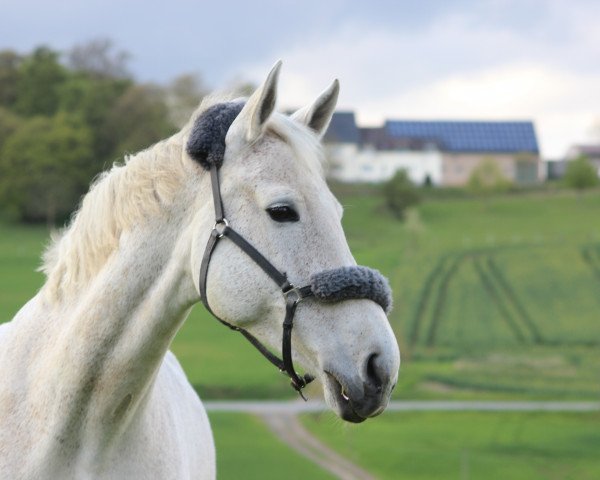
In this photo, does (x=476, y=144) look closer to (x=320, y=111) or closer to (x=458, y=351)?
(x=458, y=351)

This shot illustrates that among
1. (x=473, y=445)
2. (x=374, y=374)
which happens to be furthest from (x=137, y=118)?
(x=374, y=374)

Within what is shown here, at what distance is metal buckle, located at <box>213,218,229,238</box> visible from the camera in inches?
179

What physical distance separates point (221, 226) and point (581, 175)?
112865mm

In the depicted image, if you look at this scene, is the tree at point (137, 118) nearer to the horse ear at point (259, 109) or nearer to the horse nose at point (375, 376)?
the horse ear at point (259, 109)

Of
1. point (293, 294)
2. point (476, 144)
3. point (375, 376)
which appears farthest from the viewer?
point (476, 144)

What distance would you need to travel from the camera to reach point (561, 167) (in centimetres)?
14050

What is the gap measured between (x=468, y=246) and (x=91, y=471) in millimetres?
77713

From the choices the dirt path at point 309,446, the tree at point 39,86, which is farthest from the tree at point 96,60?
the dirt path at point 309,446

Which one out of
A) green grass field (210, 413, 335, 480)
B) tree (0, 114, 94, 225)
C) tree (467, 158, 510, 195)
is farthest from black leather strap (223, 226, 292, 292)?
tree (467, 158, 510, 195)

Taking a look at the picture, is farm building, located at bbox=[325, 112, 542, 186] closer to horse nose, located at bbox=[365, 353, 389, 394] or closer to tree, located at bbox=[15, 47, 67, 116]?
tree, located at bbox=[15, 47, 67, 116]

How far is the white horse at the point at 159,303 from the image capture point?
4.40 metres

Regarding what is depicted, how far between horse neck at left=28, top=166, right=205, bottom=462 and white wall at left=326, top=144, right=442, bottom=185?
121 metres

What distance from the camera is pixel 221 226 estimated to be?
15.0 feet

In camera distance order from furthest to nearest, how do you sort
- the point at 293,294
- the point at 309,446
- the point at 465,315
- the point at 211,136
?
the point at 465,315
the point at 309,446
the point at 211,136
the point at 293,294
